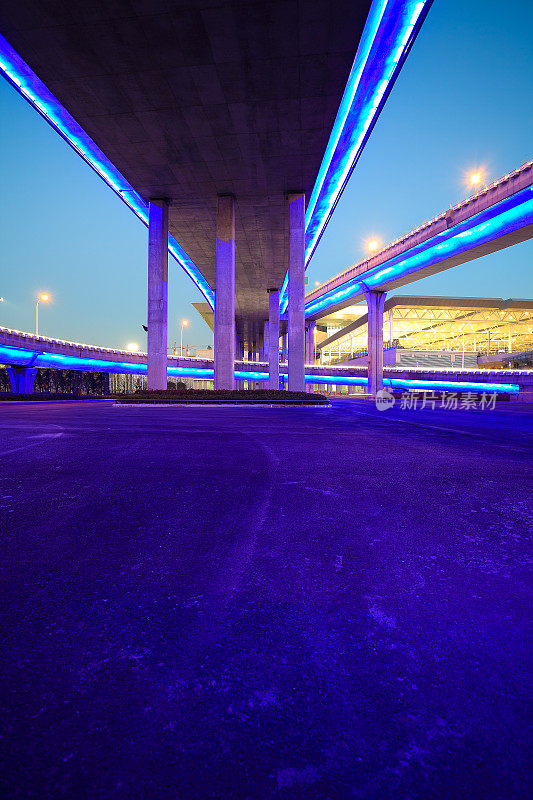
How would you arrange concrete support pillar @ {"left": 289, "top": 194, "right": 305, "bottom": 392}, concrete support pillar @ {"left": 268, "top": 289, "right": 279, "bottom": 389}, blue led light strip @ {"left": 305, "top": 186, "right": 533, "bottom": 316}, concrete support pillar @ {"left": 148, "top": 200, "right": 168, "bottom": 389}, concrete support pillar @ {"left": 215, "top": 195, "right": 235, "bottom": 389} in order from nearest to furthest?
concrete support pillar @ {"left": 289, "top": 194, "right": 305, "bottom": 392}
concrete support pillar @ {"left": 148, "top": 200, "right": 168, "bottom": 389}
concrete support pillar @ {"left": 215, "top": 195, "right": 235, "bottom": 389}
blue led light strip @ {"left": 305, "top": 186, "right": 533, "bottom": 316}
concrete support pillar @ {"left": 268, "top": 289, "right": 279, "bottom": 389}

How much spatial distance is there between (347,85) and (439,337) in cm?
6432

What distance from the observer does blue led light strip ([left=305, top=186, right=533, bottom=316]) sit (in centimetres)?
2625

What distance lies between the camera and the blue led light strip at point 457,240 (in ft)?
86.1

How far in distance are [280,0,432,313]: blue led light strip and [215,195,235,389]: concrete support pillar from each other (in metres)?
5.70

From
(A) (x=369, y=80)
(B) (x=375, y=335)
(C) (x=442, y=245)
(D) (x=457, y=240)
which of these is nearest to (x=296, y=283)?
(A) (x=369, y=80)

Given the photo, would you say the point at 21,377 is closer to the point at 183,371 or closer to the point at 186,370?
the point at 183,371

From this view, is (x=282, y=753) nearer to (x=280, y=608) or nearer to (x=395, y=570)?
(x=280, y=608)

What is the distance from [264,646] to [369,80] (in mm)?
19910

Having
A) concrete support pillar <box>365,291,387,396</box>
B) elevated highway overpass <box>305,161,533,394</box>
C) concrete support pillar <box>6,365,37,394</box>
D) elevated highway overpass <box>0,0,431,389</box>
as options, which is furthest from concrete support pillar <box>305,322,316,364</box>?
concrete support pillar <box>6,365,37,394</box>

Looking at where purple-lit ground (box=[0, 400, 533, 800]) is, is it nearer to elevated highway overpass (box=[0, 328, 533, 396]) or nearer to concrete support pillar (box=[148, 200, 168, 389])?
concrete support pillar (box=[148, 200, 168, 389])

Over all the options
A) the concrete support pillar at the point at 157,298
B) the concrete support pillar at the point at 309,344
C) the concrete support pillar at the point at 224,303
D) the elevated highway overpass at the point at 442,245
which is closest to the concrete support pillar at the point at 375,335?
the elevated highway overpass at the point at 442,245

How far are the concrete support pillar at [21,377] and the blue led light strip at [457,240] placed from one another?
3585 centimetres

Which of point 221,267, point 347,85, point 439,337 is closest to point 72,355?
point 221,267

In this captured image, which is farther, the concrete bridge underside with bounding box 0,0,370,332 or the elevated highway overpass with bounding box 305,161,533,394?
the elevated highway overpass with bounding box 305,161,533,394
